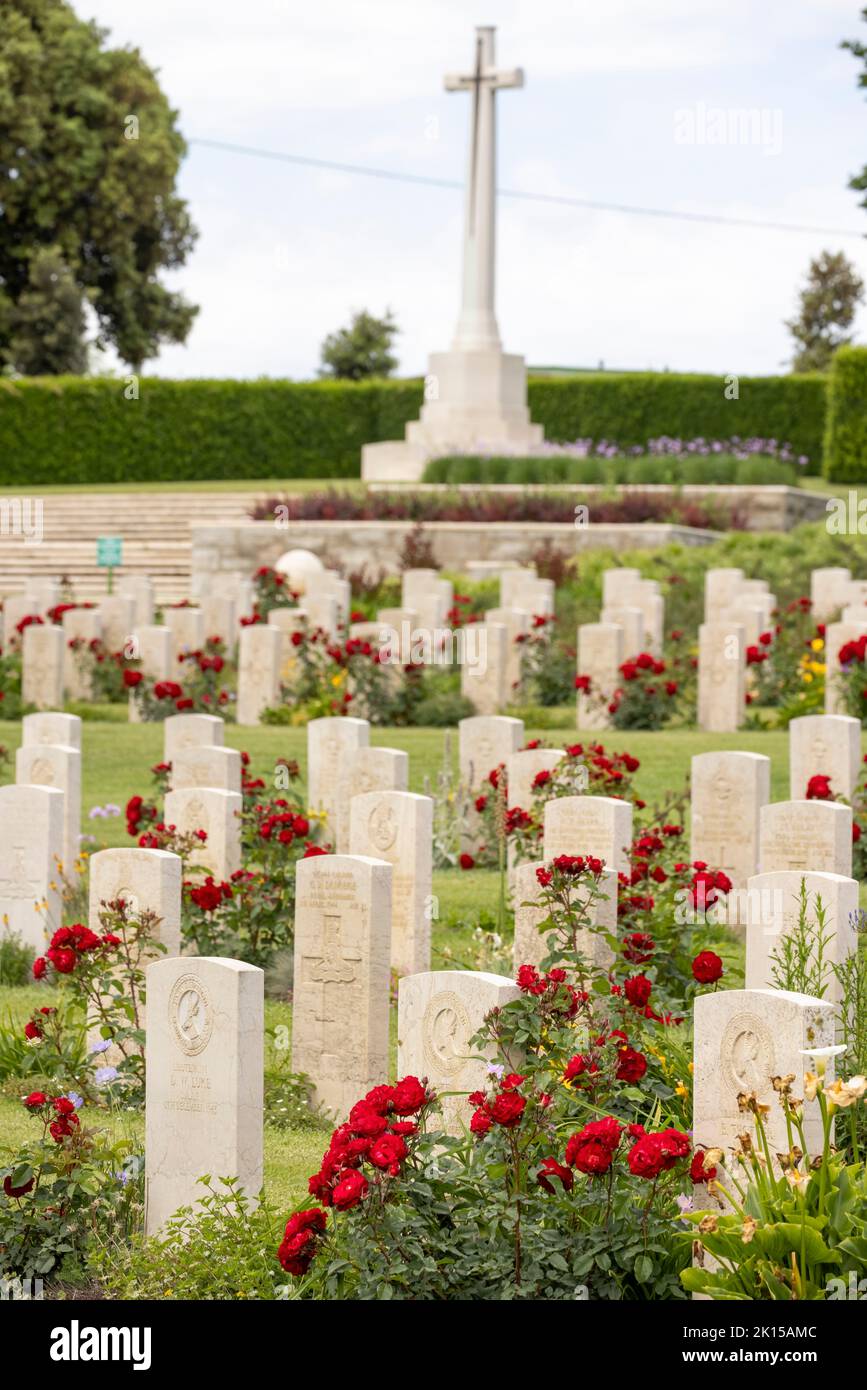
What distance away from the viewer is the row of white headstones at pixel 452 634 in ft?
44.7

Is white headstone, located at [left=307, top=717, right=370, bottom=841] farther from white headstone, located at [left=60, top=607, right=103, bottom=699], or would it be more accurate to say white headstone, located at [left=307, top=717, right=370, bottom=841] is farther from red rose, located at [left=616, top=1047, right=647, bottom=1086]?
white headstone, located at [left=60, top=607, right=103, bottom=699]

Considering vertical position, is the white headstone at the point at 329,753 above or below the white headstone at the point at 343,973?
above

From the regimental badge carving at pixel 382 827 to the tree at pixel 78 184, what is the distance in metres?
29.4

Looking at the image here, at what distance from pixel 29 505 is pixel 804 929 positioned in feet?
70.3

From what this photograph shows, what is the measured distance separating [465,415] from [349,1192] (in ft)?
81.2

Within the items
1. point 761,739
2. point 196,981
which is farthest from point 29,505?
point 196,981

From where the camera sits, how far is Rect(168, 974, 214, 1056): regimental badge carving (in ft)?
16.5

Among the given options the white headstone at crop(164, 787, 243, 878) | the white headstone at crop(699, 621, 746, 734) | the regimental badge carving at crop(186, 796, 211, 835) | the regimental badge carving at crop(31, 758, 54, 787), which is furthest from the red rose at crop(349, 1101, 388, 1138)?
the white headstone at crop(699, 621, 746, 734)

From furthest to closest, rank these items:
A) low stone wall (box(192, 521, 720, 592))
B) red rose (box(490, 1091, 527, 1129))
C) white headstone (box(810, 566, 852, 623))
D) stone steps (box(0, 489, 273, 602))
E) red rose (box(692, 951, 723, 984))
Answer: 1. stone steps (box(0, 489, 273, 602))
2. low stone wall (box(192, 521, 720, 592))
3. white headstone (box(810, 566, 852, 623))
4. red rose (box(692, 951, 723, 984))
5. red rose (box(490, 1091, 527, 1129))

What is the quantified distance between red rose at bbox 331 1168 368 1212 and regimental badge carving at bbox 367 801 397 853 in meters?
3.25

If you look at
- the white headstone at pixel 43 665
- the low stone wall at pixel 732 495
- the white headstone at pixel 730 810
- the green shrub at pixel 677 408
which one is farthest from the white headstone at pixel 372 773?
the green shrub at pixel 677 408

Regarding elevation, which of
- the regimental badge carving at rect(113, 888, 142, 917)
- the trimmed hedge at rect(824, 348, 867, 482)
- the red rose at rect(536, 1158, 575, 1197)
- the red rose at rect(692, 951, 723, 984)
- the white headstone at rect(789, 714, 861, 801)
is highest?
the trimmed hedge at rect(824, 348, 867, 482)

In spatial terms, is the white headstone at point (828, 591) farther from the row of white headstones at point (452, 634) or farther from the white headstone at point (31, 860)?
the white headstone at point (31, 860)

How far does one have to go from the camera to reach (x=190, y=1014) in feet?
16.6
